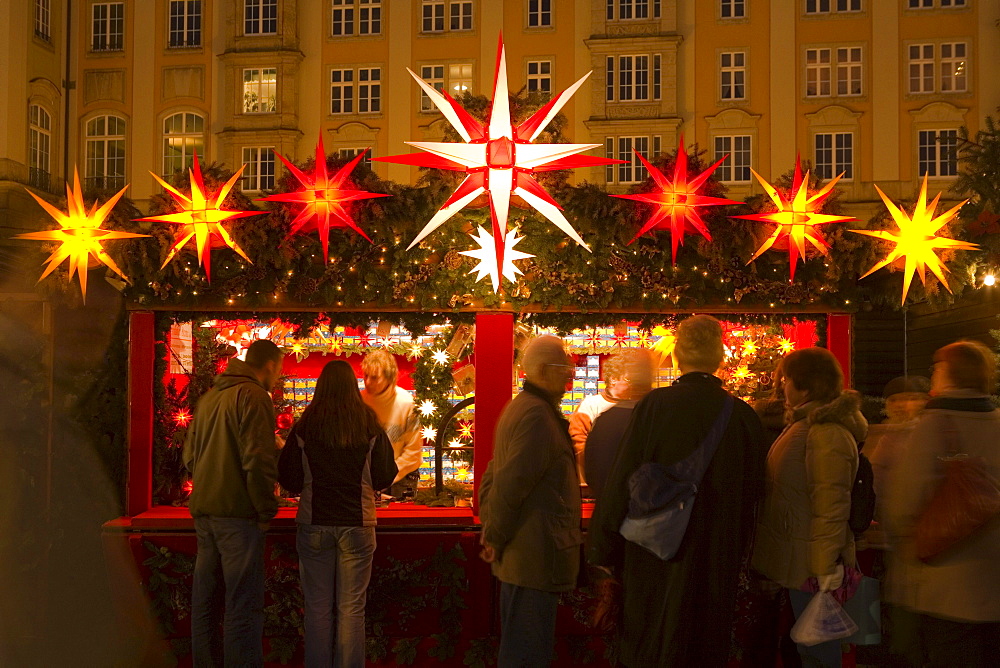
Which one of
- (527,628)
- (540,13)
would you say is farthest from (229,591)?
(540,13)

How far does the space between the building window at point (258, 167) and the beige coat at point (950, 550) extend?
2661 centimetres

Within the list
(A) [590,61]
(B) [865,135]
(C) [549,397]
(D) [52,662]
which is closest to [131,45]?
(A) [590,61]

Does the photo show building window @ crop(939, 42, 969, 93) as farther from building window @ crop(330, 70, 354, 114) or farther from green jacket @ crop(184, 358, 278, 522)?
green jacket @ crop(184, 358, 278, 522)

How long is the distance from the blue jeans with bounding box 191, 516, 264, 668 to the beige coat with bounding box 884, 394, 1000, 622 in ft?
11.6

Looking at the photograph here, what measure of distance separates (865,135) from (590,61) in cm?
879

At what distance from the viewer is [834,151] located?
27.7 meters

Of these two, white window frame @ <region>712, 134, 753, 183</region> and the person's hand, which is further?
white window frame @ <region>712, 134, 753, 183</region>

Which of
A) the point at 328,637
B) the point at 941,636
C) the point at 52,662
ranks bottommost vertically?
the point at 52,662

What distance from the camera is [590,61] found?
28438 millimetres

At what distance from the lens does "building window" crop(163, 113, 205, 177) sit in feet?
97.6

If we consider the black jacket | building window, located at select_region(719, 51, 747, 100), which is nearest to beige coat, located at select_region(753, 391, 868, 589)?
the black jacket

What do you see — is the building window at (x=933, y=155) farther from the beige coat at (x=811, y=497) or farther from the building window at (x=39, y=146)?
the building window at (x=39, y=146)

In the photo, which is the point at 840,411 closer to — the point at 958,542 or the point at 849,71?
the point at 958,542

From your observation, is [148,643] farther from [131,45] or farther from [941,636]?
[131,45]
